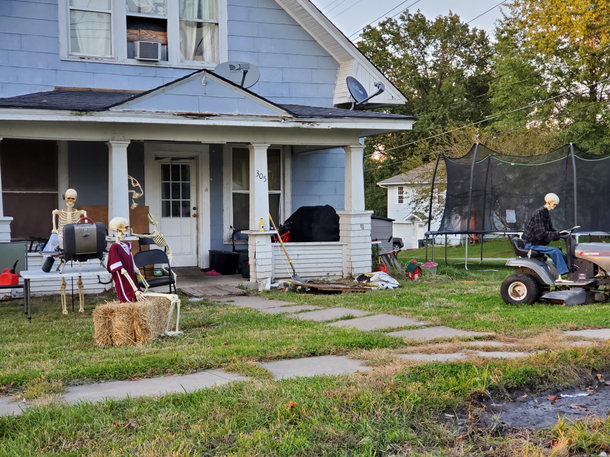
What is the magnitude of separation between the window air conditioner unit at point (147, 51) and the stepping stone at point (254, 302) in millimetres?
4982

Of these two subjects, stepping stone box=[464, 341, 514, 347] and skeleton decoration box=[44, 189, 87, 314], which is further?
skeleton decoration box=[44, 189, 87, 314]

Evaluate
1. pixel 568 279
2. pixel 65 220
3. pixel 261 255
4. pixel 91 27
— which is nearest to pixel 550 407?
pixel 568 279

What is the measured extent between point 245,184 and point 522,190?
610 centimetres

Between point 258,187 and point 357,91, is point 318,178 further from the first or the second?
point 258,187

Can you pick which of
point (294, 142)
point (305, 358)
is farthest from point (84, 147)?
point (305, 358)

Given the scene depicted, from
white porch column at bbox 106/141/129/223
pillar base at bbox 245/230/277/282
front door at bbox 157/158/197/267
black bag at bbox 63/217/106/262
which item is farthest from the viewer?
front door at bbox 157/158/197/267

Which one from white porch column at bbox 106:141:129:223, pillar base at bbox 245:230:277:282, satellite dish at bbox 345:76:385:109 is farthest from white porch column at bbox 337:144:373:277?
white porch column at bbox 106:141:129:223

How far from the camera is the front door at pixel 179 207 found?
12961 mm

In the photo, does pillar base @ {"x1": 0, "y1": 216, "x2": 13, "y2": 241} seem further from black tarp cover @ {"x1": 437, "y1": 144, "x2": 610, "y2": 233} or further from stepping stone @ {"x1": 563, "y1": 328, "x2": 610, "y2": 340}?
black tarp cover @ {"x1": 437, "y1": 144, "x2": 610, "y2": 233}

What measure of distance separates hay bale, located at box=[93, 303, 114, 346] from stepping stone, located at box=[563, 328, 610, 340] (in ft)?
14.5

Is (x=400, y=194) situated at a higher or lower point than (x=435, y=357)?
higher

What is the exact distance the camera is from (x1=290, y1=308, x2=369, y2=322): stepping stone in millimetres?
7984

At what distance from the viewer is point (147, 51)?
1208 centimetres

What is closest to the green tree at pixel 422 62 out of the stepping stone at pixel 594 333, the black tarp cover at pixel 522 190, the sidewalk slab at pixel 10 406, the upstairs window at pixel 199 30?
the black tarp cover at pixel 522 190
